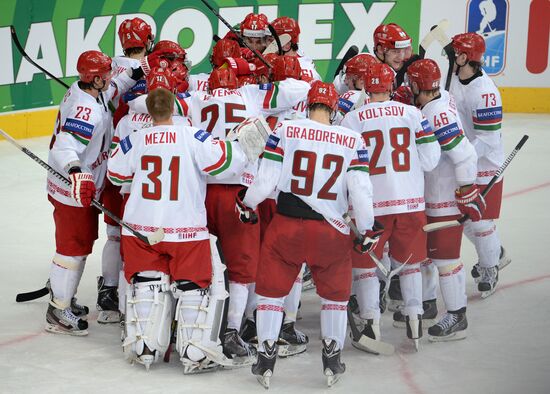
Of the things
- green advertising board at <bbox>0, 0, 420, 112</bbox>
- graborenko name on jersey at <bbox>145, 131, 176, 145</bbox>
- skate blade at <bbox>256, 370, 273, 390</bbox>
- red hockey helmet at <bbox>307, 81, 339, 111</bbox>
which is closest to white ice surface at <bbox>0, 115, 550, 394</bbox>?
skate blade at <bbox>256, 370, 273, 390</bbox>

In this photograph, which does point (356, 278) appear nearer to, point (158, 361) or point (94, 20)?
point (158, 361)

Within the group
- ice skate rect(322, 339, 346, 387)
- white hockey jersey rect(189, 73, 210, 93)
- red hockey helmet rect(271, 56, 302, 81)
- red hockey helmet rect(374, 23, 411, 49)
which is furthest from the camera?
red hockey helmet rect(374, 23, 411, 49)

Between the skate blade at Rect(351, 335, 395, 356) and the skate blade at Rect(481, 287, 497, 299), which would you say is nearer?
the skate blade at Rect(351, 335, 395, 356)

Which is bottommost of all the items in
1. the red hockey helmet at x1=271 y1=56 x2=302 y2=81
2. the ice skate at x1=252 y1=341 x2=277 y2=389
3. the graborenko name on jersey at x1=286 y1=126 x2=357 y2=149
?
the ice skate at x1=252 y1=341 x2=277 y2=389

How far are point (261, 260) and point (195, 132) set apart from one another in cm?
69

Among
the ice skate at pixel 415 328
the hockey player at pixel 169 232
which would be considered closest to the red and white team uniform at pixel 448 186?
Answer: the ice skate at pixel 415 328

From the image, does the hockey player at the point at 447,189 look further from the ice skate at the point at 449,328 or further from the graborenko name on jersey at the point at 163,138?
the graborenko name on jersey at the point at 163,138

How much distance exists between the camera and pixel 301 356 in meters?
5.57

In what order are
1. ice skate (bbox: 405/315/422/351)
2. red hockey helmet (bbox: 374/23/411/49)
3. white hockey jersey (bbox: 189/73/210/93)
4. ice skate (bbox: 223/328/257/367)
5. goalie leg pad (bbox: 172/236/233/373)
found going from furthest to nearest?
red hockey helmet (bbox: 374/23/411/49)
white hockey jersey (bbox: 189/73/210/93)
ice skate (bbox: 405/315/422/351)
ice skate (bbox: 223/328/257/367)
goalie leg pad (bbox: 172/236/233/373)

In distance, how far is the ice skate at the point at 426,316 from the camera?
19.9 feet

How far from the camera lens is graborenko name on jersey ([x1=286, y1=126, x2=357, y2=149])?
5.01 m

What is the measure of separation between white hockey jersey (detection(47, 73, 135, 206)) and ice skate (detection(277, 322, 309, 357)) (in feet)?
4.23

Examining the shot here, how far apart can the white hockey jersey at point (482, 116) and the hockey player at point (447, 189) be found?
0.46m

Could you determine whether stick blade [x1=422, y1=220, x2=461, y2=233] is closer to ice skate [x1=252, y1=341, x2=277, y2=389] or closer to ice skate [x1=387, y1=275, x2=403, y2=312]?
ice skate [x1=387, y1=275, x2=403, y2=312]
